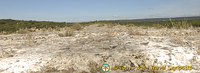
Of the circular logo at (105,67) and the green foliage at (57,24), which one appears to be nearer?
the circular logo at (105,67)

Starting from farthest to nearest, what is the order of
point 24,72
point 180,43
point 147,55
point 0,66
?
1. point 180,43
2. point 147,55
3. point 0,66
4. point 24,72

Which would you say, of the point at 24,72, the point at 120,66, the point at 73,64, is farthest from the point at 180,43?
the point at 24,72

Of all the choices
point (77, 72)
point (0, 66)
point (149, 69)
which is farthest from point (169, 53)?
point (0, 66)

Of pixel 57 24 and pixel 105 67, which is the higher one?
pixel 57 24

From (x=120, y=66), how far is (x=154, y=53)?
86cm

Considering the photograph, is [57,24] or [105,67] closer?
[105,67]

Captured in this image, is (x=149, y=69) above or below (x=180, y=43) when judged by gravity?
below

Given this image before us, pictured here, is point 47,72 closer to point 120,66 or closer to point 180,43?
point 120,66

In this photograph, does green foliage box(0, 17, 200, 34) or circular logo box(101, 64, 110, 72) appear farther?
green foliage box(0, 17, 200, 34)

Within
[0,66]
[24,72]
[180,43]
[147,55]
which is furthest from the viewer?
[180,43]

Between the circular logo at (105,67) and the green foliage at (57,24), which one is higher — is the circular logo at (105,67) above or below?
below

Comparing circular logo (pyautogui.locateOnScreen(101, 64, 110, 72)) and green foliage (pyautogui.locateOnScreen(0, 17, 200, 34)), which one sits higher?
green foliage (pyautogui.locateOnScreen(0, 17, 200, 34))

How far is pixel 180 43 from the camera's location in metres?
3.71

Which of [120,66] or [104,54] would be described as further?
[104,54]
